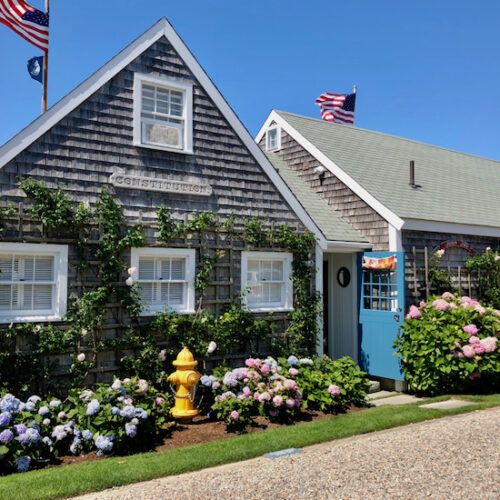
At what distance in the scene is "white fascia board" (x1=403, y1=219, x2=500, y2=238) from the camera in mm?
11859

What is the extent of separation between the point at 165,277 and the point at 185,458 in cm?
351

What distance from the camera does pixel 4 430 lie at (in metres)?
6.11

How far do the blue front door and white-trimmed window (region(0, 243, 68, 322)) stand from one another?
21.1ft

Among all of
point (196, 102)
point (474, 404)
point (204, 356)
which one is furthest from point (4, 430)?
point (474, 404)

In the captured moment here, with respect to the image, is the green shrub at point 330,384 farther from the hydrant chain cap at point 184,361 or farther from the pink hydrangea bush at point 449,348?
the hydrant chain cap at point 184,361

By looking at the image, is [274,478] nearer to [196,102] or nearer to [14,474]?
[14,474]

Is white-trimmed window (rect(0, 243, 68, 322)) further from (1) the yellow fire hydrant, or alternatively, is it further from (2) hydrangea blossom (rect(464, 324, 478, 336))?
(2) hydrangea blossom (rect(464, 324, 478, 336))

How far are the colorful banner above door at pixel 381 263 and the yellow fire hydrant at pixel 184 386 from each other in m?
4.88

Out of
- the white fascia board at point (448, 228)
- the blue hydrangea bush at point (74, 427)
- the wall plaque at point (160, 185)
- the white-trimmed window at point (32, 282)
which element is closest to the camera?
the blue hydrangea bush at point (74, 427)

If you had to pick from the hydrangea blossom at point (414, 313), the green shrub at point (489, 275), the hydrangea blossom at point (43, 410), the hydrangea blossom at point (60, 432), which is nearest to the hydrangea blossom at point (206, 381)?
the hydrangea blossom at point (60, 432)

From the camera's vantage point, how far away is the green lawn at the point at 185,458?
5441 mm

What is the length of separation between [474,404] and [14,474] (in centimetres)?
734

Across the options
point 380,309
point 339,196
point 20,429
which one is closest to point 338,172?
point 339,196

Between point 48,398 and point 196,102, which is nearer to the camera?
point 48,398
